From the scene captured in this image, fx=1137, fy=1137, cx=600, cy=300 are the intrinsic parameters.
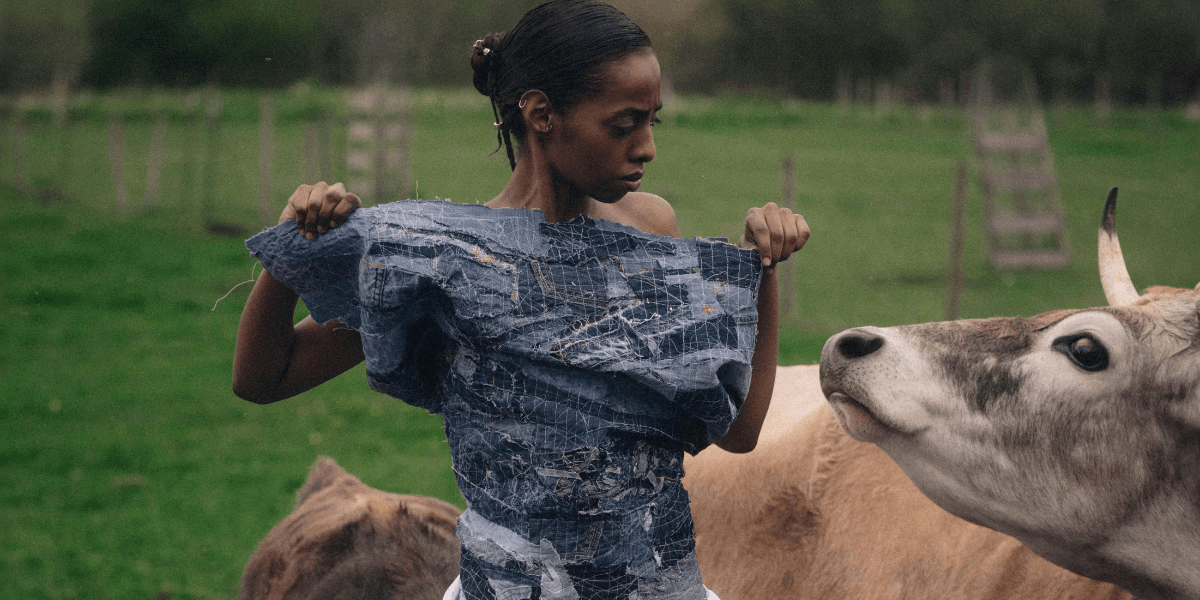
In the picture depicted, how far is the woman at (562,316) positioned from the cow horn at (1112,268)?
967 mm

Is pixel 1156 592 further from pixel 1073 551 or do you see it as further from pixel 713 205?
pixel 713 205

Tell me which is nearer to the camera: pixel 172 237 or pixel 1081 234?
pixel 172 237

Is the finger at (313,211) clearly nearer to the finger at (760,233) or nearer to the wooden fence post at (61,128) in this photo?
the finger at (760,233)

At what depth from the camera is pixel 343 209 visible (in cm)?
184

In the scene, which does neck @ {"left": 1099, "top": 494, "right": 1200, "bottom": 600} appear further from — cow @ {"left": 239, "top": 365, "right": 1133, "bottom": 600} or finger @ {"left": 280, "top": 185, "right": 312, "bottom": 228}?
finger @ {"left": 280, "top": 185, "right": 312, "bottom": 228}

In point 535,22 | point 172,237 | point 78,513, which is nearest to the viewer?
point 535,22

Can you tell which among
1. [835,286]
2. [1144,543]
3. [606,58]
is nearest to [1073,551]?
[1144,543]

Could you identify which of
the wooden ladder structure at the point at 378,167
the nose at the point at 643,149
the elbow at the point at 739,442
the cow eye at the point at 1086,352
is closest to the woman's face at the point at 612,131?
the nose at the point at 643,149

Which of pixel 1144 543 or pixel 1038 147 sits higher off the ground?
pixel 1144 543

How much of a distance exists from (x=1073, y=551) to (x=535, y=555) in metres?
1.10

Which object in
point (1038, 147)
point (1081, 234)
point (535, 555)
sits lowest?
point (1081, 234)

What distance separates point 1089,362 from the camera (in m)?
2.12

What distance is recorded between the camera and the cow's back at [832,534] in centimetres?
258

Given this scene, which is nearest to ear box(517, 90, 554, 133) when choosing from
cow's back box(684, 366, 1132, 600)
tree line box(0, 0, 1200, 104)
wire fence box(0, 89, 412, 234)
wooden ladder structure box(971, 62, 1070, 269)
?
cow's back box(684, 366, 1132, 600)
